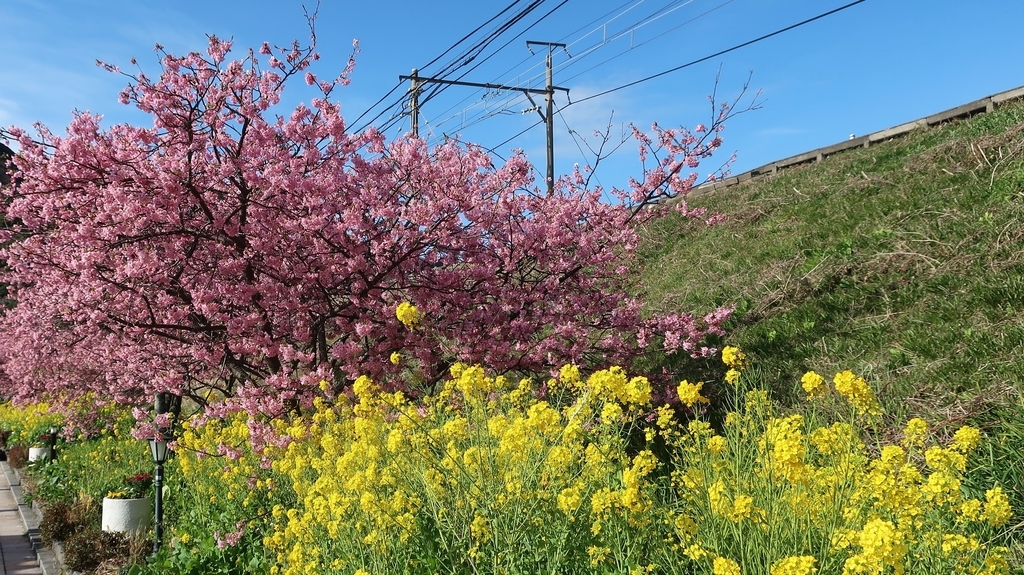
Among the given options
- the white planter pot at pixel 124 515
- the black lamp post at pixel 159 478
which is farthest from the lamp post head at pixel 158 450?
the white planter pot at pixel 124 515

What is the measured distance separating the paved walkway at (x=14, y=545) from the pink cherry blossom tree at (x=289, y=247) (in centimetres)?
230

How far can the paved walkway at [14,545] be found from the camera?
7.74 metres

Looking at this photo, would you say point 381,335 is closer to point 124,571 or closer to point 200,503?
point 200,503

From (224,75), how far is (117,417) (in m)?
10.7

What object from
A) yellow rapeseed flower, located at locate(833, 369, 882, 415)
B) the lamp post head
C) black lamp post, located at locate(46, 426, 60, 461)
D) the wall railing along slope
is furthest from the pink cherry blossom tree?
black lamp post, located at locate(46, 426, 60, 461)

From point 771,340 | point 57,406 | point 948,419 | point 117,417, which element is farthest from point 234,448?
point 57,406

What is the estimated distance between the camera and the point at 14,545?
8.73m

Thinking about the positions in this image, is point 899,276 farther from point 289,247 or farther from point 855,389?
point 289,247

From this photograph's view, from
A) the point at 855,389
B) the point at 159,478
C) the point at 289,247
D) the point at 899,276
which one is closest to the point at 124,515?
the point at 159,478

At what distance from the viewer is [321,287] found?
6719 millimetres

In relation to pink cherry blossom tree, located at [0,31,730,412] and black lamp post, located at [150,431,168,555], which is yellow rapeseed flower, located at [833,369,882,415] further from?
black lamp post, located at [150,431,168,555]

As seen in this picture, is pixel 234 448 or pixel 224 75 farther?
pixel 234 448

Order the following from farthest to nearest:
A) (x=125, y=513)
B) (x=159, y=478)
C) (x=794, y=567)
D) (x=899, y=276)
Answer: (x=125, y=513) → (x=899, y=276) → (x=159, y=478) → (x=794, y=567)

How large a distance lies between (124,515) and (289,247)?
144 inches
